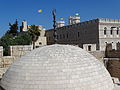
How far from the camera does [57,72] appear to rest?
479 centimetres

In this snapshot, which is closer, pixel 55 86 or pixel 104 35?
pixel 55 86

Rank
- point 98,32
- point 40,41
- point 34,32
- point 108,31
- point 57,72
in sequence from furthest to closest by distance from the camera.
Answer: point 40,41, point 34,32, point 108,31, point 98,32, point 57,72

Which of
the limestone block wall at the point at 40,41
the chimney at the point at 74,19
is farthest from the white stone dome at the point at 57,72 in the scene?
the limestone block wall at the point at 40,41

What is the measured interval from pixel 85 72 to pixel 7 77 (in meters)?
2.48

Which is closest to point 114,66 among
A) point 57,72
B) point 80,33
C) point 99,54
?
point 99,54

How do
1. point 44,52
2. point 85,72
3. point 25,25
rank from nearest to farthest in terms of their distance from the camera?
point 85,72 < point 44,52 < point 25,25

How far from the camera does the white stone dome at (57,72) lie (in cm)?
467

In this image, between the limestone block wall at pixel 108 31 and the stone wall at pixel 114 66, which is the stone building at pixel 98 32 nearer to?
the limestone block wall at pixel 108 31

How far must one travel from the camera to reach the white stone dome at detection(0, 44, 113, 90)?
4.67m

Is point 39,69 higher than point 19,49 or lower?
lower

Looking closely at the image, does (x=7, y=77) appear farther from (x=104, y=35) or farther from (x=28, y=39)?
(x=28, y=39)

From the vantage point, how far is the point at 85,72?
4.96 m

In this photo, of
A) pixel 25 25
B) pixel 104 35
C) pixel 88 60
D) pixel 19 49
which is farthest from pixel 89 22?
pixel 25 25

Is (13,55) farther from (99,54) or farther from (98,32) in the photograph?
(98,32)
